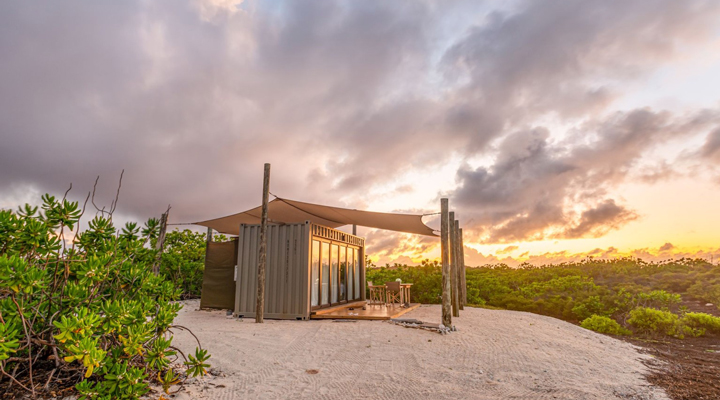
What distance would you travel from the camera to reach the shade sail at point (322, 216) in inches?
302

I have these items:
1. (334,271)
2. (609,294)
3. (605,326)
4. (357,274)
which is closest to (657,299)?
(609,294)

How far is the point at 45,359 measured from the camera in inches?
102

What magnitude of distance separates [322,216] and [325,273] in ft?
4.51

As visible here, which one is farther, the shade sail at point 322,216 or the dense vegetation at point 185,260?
the dense vegetation at point 185,260

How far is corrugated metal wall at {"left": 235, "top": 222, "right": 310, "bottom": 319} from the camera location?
25.3 ft

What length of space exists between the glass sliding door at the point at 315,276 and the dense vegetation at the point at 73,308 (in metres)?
5.12

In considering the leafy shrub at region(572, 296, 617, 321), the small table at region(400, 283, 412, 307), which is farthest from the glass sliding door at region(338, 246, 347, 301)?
the leafy shrub at region(572, 296, 617, 321)

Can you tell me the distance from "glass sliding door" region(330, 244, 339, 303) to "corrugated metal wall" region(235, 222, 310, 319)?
143 centimetres

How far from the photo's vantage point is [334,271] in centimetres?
925

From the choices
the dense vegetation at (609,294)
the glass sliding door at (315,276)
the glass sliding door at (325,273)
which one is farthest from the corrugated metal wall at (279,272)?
the dense vegetation at (609,294)

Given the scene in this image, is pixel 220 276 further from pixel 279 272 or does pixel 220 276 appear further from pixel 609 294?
pixel 609 294

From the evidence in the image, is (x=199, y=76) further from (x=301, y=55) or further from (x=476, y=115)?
(x=476, y=115)

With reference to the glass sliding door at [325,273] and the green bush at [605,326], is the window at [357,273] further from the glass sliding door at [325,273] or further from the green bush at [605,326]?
the green bush at [605,326]

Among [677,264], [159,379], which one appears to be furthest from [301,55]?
[677,264]
